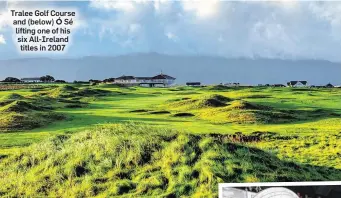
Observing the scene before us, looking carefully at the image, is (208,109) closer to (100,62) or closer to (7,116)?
(100,62)

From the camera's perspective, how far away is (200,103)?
5176 mm

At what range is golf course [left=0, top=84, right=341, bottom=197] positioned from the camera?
4.39 metres

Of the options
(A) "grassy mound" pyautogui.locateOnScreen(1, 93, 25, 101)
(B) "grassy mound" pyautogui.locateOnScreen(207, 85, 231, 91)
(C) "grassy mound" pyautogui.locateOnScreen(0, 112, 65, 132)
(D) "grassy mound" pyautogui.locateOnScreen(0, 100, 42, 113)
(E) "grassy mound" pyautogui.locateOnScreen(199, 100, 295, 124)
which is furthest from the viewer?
(B) "grassy mound" pyautogui.locateOnScreen(207, 85, 231, 91)

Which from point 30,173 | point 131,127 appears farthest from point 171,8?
point 30,173

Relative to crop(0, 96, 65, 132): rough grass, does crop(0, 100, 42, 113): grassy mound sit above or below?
above

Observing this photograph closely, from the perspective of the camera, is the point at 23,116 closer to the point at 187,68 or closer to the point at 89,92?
the point at 89,92

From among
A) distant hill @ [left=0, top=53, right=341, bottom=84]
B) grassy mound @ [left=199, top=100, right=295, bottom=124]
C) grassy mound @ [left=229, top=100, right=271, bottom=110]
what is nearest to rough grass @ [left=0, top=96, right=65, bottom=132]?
distant hill @ [left=0, top=53, right=341, bottom=84]

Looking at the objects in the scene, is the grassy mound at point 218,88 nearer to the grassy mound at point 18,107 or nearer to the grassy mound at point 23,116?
the grassy mound at point 23,116

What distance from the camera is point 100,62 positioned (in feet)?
17.1

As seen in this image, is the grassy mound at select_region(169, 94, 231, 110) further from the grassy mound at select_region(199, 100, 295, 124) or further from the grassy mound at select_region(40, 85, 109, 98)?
the grassy mound at select_region(40, 85, 109, 98)

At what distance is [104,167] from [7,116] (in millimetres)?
1178

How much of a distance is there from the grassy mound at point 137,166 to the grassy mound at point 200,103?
0.49 meters

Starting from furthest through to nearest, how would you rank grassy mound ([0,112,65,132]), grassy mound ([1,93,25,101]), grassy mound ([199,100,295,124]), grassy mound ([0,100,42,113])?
grassy mound ([199,100,295,124]), grassy mound ([1,93,25,101]), grassy mound ([0,100,42,113]), grassy mound ([0,112,65,132])

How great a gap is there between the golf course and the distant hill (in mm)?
139
